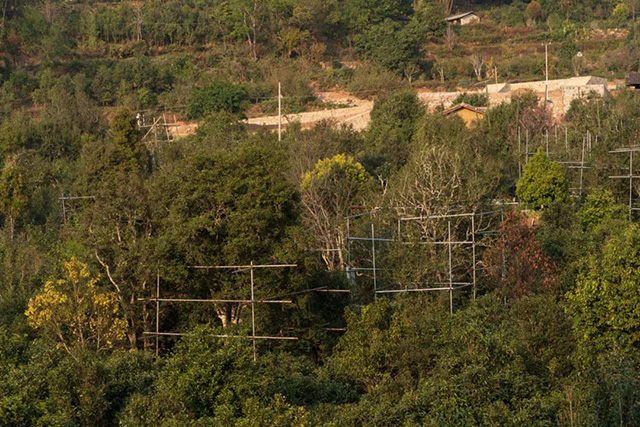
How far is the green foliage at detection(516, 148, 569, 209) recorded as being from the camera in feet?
79.7

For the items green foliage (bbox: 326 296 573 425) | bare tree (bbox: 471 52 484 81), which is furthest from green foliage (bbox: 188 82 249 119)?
green foliage (bbox: 326 296 573 425)

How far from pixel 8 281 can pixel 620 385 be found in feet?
46.7

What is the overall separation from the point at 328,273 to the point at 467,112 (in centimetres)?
1698

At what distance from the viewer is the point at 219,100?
38188 millimetres

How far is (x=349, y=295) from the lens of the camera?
66.0 feet

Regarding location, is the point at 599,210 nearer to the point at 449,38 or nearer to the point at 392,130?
the point at 392,130

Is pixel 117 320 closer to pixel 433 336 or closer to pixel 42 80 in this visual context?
pixel 433 336

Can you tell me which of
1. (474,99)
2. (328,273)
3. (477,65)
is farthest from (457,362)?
(477,65)

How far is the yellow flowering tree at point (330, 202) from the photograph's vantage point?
902 inches

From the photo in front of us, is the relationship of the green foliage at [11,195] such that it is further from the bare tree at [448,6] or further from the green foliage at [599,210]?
the bare tree at [448,6]

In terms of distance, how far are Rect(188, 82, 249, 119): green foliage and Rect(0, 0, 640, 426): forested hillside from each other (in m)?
0.63

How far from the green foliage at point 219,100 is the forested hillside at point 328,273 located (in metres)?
0.63

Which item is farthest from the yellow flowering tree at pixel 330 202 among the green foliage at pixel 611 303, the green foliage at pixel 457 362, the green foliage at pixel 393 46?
the green foliage at pixel 393 46

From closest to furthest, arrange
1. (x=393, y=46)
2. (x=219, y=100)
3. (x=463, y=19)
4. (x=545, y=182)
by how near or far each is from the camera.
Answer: (x=545, y=182)
(x=219, y=100)
(x=393, y=46)
(x=463, y=19)
